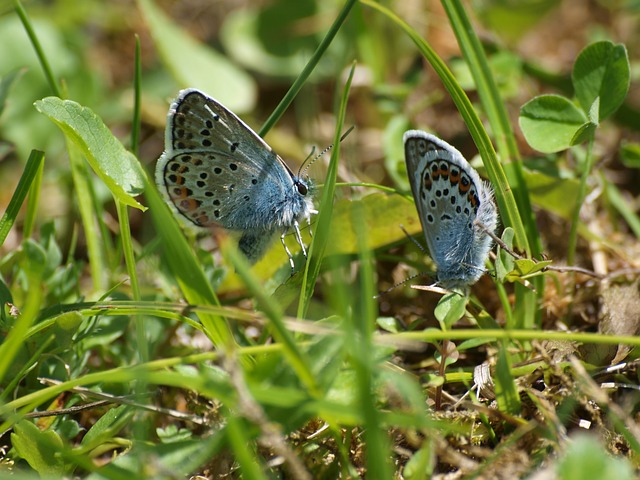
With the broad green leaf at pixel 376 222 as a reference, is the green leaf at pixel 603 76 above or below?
above

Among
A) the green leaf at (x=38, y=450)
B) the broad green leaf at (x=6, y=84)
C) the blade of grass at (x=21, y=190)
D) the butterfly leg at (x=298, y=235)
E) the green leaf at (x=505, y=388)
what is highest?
the broad green leaf at (x=6, y=84)

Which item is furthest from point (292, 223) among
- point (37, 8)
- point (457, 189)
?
point (37, 8)

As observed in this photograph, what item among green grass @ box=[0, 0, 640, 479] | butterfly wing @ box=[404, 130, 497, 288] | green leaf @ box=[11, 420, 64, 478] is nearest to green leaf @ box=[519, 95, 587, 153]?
green grass @ box=[0, 0, 640, 479]

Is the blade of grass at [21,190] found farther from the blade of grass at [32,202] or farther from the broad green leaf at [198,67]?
the broad green leaf at [198,67]

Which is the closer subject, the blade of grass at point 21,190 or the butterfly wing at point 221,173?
the blade of grass at point 21,190

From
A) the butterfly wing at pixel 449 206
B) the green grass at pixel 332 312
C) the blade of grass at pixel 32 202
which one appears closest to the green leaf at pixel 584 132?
the green grass at pixel 332 312

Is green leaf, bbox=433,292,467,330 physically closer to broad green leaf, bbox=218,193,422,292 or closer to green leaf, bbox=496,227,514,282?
green leaf, bbox=496,227,514,282

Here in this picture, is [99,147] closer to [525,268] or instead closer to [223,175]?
[223,175]

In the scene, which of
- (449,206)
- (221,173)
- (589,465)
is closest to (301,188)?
(221,173)
